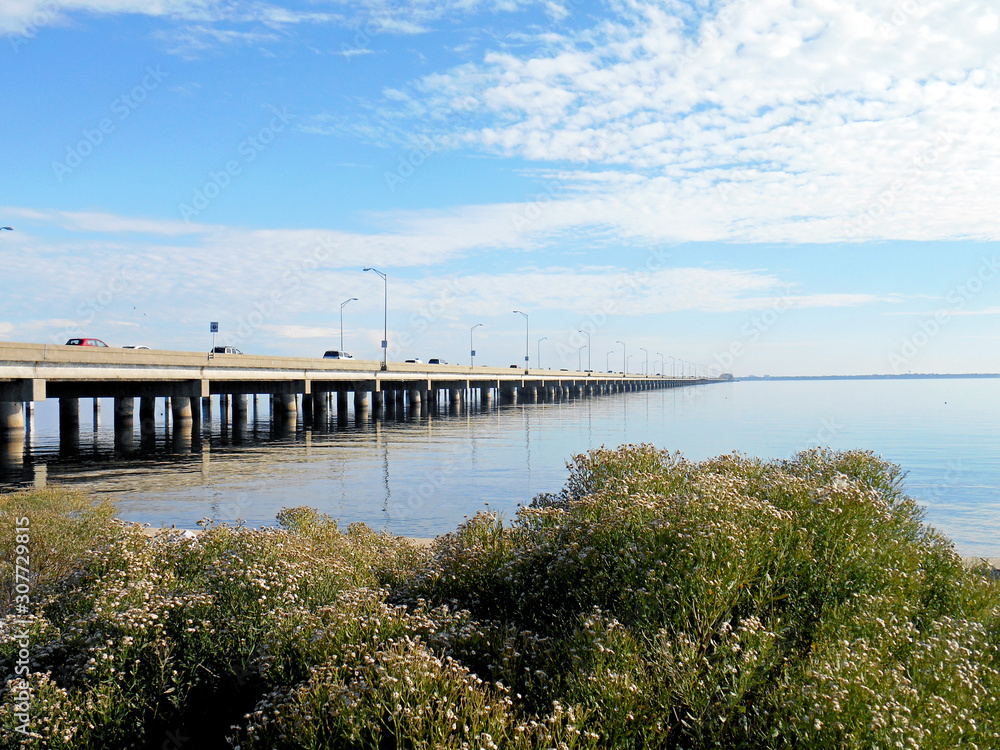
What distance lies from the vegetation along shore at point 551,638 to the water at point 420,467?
850 cm

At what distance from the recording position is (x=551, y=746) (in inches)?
192

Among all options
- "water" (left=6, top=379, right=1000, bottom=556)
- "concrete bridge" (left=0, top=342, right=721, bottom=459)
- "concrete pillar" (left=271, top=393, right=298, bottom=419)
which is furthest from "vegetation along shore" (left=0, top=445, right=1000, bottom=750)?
Answer: "concrete pillar" (left=271, top=393, right=298, bottom=419)

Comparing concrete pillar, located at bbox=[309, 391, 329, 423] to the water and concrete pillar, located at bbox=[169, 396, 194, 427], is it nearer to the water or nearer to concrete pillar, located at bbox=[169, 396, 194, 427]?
the water

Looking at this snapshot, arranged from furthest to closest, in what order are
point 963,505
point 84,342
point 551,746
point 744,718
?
point 84,342, point 963,505, point 744,718, point 551,746

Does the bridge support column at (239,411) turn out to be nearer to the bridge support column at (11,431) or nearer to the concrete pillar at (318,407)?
the concrete pillar at (318,407)

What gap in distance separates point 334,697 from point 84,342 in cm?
5735

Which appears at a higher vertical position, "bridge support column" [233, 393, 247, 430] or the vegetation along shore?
the vegetation along shore

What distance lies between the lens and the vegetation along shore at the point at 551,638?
4988 millimetres

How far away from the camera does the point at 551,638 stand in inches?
259

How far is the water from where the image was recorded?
2128cm

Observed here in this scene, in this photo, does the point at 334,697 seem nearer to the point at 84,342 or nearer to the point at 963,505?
the point at 963,505

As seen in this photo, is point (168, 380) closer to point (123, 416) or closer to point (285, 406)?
point (123, 416)

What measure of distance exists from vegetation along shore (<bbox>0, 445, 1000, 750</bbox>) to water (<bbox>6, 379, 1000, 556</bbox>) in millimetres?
8499

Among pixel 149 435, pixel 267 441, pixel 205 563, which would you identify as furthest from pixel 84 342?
pixel 205 563
